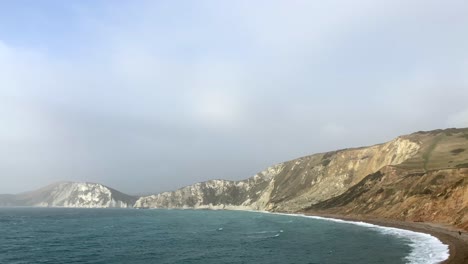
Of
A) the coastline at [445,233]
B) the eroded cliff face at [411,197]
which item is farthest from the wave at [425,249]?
the eroded cliff face at [411,197]

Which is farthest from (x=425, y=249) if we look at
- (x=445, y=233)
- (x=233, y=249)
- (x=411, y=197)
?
(x=411, y=197)

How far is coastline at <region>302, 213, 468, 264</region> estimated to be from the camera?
207 feet

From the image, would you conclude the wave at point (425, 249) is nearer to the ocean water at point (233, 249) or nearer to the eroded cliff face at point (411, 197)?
the ocean water at point (233, 249)

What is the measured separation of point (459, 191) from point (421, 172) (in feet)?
141

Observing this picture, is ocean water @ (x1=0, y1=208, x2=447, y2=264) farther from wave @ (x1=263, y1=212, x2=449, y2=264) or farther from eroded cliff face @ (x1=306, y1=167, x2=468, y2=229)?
eroded cliff face @ (x1=306, y1=167, x2=468, y2=229)

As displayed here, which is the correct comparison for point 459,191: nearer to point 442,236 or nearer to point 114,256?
point 442,236

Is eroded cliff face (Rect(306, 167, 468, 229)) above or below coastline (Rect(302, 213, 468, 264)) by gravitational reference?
above

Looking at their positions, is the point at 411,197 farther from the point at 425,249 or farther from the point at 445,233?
the point at 425,249

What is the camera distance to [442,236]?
88.6m

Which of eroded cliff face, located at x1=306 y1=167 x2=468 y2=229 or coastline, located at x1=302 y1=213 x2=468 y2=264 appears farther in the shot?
eroded cliff face, located at x1=306 y1=167 x2=468 y2=229

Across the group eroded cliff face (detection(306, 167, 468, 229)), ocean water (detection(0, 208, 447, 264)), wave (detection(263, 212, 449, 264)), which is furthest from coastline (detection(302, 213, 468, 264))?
eroded cliff face (detection(306, 167, 468, 229))

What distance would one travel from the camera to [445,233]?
92.7m

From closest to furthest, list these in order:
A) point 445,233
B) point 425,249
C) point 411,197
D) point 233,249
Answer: point 425,249 → point 233,249 → point 445,233 → point 411,197

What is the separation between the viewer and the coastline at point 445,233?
63188 mm
